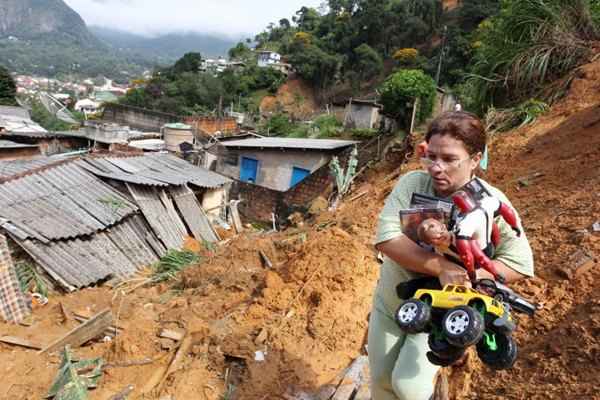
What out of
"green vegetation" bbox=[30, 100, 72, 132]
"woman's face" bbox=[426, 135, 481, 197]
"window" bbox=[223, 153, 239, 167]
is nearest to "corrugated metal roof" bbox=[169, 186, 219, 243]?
"window" bbox=[223, 153, 239, 167]

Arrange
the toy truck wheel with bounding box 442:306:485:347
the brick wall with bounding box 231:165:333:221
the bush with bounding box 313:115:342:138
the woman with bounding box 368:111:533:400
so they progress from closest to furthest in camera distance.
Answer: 1. the toy truck wheel with bounding box 442:306:485:347
2. the woman with bounding box 368:111:533:400
3. the brick wall with bounding box 231:165:333:221
4. the bush with bounding box 313:115:342:138

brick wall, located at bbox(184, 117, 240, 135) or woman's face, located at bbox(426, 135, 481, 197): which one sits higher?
woman's face, located at bbox(426, 135, 481, 197)

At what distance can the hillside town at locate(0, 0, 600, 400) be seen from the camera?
1.81 metres

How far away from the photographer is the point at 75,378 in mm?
3793

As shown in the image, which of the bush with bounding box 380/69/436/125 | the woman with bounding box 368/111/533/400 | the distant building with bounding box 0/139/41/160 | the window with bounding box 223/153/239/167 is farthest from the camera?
the window with bounding box 223/153/239/167

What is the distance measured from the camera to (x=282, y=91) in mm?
45156

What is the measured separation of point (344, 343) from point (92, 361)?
2.64 m

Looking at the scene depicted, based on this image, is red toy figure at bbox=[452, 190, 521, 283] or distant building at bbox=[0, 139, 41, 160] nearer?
red toy figure at bbox=[452, 190, 521, 283]

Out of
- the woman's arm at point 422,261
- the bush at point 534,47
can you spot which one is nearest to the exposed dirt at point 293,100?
the bush at point 534,47

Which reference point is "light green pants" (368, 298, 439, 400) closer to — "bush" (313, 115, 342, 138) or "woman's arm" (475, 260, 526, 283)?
"woman's arm" (475, 260, 526, 283)

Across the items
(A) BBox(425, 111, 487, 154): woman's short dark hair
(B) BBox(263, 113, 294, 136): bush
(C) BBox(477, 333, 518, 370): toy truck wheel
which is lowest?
(B) BBox(263, 113, 294, 136): bush

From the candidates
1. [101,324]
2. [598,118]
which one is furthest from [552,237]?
[101,324]

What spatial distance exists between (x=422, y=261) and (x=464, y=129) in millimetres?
599

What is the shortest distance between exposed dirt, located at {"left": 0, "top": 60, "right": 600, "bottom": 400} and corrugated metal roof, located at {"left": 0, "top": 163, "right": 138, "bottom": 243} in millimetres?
1427
